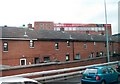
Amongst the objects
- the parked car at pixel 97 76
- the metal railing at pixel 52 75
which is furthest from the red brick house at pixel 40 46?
the parked car at pixel 97 76

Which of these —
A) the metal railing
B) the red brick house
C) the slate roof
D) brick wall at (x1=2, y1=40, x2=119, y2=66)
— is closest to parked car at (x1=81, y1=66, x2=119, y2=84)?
the metal railing

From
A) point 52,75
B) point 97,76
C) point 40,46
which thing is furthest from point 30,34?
point 97,76

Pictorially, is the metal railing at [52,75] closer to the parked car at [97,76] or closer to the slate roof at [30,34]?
the parked car at [97,76]

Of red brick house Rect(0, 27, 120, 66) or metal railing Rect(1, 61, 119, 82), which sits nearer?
metal railing Rect(1, 61, 119, 82)

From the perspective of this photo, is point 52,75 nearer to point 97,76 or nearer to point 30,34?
point 97,76

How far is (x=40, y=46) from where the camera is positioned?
Result: 49812 millimetres

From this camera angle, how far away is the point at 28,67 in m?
21.5

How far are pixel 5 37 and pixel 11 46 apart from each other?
1.88m

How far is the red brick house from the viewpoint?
4428 cm

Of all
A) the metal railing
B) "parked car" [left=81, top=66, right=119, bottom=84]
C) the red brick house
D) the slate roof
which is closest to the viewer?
"parked car" [left=81, top=66, right=119, bottom=84]

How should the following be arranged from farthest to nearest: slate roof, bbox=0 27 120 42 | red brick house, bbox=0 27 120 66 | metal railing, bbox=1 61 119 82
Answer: slate roof, bbox=0 27 120 42
red brick house, bbox=0 27 120 66
metal railing, bbox=1 61 119 82

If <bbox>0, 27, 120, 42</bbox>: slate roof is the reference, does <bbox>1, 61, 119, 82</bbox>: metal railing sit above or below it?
below

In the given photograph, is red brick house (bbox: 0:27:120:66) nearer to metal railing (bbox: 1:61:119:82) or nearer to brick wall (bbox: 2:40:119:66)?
brick wall (bbox: 2:40:119:66)

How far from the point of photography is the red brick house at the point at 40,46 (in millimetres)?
44281
